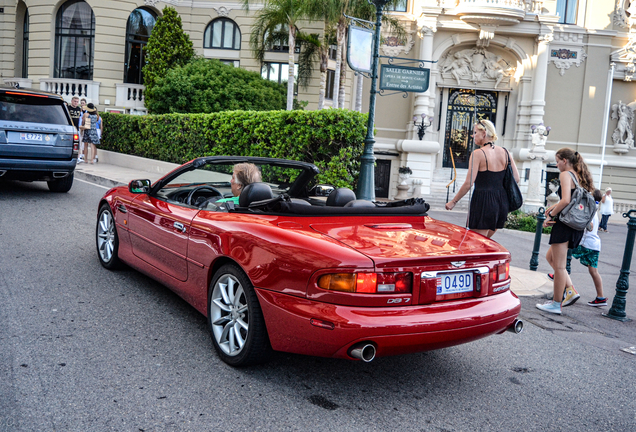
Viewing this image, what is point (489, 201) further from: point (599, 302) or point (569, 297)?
point (599, 302)

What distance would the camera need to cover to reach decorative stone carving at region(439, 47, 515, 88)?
27500 mm

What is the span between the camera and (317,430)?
3.01 m

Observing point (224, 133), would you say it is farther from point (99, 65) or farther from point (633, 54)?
point (633, 54)

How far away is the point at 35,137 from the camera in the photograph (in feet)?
33.0

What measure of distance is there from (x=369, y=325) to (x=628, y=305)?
18.5ft

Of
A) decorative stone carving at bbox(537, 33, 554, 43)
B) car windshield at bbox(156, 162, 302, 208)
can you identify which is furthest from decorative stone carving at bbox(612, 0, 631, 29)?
car windshield at bbox(156, 162, 302, 208)

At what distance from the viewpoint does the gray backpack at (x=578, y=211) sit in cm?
572

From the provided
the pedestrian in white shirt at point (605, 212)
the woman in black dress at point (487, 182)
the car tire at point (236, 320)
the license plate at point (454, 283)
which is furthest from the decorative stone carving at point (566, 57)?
the car tire at point (236, 320)

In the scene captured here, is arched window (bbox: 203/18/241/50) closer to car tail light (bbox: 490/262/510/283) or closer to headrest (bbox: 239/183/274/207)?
headrest (bbox: 239/183/274/207)

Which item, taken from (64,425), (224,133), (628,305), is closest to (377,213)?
(64,425)

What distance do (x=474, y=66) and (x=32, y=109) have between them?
22.1 meters

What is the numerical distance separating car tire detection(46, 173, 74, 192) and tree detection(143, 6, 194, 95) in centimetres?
1466

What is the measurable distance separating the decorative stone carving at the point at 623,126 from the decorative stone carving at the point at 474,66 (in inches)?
219

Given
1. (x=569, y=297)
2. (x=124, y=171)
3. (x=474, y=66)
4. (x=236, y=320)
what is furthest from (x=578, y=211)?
(x=474, y=66)
